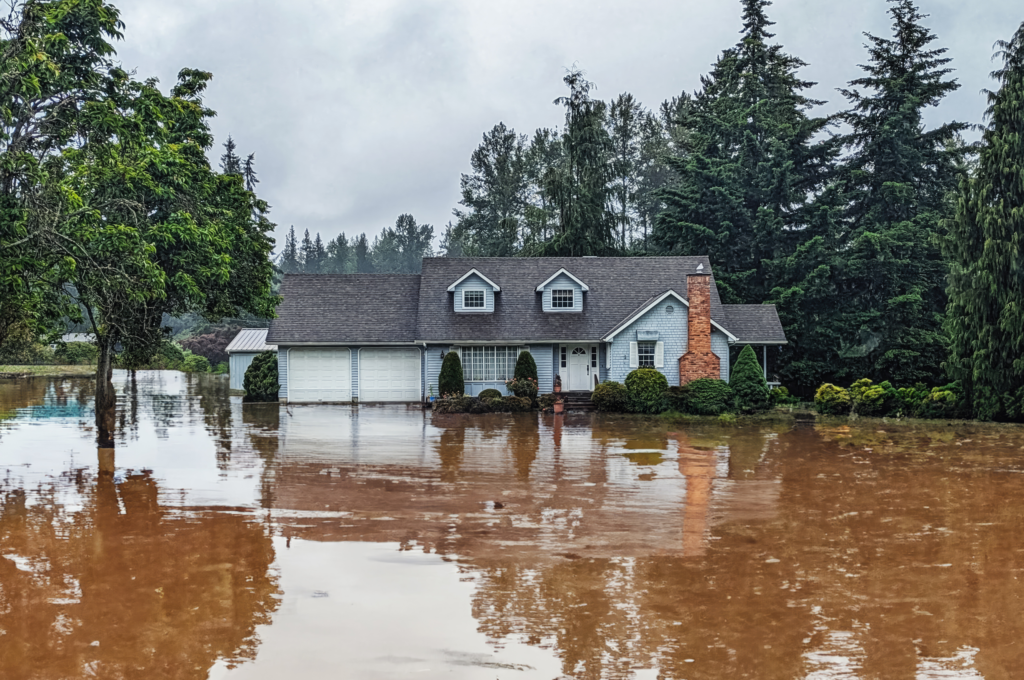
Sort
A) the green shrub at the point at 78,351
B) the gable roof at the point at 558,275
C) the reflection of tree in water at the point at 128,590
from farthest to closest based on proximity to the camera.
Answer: the gable roof at the point at 558,275, the green shrub at the point at 78,351, the reflection of tree in water at the point at 128,590

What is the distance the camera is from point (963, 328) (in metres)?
28.7

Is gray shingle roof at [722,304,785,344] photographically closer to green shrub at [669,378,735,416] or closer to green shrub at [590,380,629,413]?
green shrub at [669,378,735,416]

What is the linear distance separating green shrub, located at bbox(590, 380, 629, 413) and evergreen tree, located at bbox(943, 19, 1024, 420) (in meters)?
11.0

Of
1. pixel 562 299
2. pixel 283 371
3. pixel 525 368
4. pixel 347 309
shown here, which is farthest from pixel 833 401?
pixel 283 371

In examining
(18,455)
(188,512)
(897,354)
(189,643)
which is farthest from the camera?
(897,354)

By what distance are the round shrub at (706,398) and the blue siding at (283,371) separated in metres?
16.0

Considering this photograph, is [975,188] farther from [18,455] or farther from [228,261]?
[18,455]

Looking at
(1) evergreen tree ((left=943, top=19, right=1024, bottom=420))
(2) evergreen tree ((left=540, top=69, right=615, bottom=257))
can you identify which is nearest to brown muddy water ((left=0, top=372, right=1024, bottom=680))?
(1) evergreen tree ((left=943, top=19, right=1024, bottom=420))

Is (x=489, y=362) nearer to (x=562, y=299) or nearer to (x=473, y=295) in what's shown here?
(x=473, y=295)

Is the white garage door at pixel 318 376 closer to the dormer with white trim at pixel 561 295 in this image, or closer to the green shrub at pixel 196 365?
the dormer with white trim at pixel 561 295

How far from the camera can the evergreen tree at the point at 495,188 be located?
61.9 m

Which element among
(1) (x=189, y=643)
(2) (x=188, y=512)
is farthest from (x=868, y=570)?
(2) (x=188, y=512)

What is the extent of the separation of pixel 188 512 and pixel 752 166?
36.4 meters

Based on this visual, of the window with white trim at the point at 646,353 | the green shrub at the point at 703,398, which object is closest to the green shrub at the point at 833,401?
the green shrub at the point at 703,398
